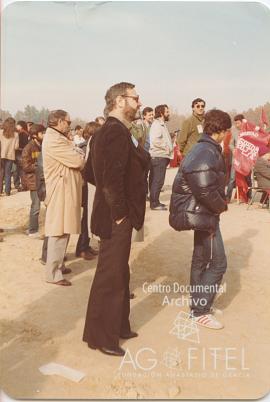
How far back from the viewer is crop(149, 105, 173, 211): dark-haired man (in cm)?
787

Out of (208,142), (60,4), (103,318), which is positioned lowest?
(103,318)

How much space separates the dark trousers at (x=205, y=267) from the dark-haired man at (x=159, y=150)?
12.2ft

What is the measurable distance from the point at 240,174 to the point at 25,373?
6.47m

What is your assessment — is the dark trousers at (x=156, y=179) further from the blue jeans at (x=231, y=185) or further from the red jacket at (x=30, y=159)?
the red jacket at (x=30, y=159)

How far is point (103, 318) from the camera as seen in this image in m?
3.61

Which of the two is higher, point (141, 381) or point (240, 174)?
point (240, 174)

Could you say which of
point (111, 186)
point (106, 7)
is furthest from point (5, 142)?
point (111, 186)

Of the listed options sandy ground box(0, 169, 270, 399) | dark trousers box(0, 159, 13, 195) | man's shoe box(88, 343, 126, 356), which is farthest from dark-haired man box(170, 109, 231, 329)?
dark trousers box(0, 159, 13, 195)

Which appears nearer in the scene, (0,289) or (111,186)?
(111,186)

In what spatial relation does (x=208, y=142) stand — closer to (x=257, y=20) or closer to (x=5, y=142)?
(x=257, y=20)

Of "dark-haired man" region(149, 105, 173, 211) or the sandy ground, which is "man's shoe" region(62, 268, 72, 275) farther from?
"dark-haired man" region(149, 105, 173, 211)

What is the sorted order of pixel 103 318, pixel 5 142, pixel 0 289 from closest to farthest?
pixel 103 318
pixel 0 289
pixel 5 142

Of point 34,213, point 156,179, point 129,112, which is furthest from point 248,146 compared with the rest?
point 129,112

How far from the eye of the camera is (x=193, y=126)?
23.2 ft
